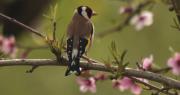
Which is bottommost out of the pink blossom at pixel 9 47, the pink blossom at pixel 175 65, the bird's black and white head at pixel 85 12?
the pink blossom at pixel 175 65

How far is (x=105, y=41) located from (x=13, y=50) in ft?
10.4

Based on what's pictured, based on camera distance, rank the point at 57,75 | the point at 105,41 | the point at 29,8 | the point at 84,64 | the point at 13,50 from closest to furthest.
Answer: the point at 84,64
the point at 13,50
the point at 29,8
the point at 57,75
the point at 105,41

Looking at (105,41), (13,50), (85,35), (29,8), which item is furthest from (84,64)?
(105,41)

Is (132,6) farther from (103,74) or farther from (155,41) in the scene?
(155,41)

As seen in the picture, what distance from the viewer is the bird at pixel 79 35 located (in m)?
1.63

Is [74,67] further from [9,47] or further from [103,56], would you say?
[103,56]

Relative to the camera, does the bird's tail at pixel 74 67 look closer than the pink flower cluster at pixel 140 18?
Yes

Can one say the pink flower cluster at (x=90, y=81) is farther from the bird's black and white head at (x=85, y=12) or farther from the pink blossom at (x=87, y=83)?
the bird's black and white head at (x=85, y=12)

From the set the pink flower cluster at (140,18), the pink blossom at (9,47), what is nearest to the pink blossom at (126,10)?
the pink flower cluster at (140,18)

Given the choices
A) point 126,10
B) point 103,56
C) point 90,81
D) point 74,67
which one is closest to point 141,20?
point 126,10

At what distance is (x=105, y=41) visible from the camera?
598 cm

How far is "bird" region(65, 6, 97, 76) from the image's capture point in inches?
64.3

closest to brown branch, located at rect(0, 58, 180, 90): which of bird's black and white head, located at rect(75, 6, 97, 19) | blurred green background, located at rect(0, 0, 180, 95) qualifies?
bird's black and white head, located at rect(75, 6, 97, 19)

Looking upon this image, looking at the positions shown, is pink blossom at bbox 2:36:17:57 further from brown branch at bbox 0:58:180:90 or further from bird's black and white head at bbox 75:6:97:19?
brown branch at bbox 0:58:180:90
